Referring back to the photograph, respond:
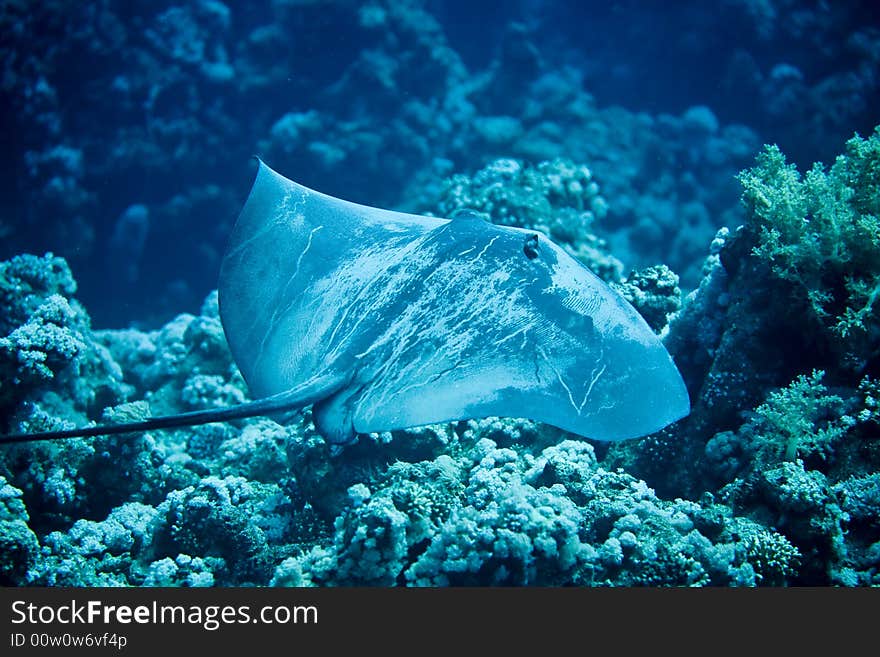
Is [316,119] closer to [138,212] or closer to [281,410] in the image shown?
[138,212]

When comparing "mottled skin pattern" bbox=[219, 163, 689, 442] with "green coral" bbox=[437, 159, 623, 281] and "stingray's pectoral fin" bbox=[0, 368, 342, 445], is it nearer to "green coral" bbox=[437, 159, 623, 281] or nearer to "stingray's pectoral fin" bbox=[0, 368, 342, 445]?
"stingray's pectoral fin" bbox=[0, 368, 342, 445]

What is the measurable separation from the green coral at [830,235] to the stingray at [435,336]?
1.58m

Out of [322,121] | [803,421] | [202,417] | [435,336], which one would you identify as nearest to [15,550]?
[202,417]

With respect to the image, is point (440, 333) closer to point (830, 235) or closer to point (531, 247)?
point (531, 247)

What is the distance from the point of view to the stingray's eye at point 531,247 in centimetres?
359

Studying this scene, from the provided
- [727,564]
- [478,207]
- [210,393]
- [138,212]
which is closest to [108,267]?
[138,212]

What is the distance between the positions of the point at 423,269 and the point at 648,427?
1.85 m

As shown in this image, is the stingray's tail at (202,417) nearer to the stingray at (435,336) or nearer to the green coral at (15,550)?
the stingray at (435,336)

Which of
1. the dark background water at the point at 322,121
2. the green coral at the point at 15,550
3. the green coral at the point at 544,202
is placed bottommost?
the green coral at the point at 15,550

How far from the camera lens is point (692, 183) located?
40.4ft

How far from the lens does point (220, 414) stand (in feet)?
8.58

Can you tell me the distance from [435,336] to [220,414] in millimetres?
1413

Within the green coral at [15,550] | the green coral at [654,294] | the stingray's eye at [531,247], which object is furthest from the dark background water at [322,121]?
the green coral at [15,550]

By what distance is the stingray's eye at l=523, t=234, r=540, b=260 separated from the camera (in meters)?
3.59
